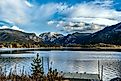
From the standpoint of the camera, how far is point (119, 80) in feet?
199

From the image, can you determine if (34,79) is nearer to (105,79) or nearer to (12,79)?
(12,79)

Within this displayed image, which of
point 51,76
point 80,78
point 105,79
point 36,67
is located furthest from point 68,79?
point 105,79

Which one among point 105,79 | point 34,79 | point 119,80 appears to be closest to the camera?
point 34,79

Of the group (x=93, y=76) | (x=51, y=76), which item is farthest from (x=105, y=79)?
(x=51, y=76)

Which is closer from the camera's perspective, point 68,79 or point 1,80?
point 1,80

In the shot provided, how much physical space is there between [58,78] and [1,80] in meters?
14.3

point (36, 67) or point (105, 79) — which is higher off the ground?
point (36, 67)

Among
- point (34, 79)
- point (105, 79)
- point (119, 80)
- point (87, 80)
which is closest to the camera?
point (34, 79)

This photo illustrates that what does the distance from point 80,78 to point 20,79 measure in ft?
49.7

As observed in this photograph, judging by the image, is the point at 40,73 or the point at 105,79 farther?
the point at 105,79

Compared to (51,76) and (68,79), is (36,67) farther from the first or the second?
(68,79)

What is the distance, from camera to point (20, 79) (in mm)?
57781

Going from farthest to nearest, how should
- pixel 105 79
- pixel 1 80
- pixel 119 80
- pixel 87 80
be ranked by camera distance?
1. pixel 105 79
2. pixel 87 80
3. pixel 119 80
4. pixel 1 80

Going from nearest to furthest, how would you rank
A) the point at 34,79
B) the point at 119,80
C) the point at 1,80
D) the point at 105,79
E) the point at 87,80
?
the point at 1,80 < the point at 34,79 < the point at 119,80 < the point at 87,80 < the point at 105,79
